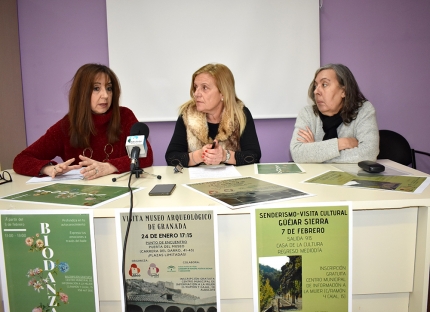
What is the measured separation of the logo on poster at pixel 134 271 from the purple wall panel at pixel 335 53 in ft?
7.30

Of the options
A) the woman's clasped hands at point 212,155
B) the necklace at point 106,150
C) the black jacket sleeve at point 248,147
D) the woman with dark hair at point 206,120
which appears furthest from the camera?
the woman with dark hair at point 206,120

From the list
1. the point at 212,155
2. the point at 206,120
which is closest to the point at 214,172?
the point at 212,155

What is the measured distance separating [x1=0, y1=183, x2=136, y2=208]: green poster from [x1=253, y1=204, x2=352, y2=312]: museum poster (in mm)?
469

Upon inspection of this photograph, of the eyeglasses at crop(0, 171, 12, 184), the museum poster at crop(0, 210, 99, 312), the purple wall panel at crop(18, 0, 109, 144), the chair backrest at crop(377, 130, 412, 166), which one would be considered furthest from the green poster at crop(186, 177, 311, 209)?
the purple wall panel at crop(18, 0, 109, 144)

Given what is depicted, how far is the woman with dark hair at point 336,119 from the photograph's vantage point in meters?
1.66

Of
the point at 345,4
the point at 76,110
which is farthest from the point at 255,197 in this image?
the point at 345,4

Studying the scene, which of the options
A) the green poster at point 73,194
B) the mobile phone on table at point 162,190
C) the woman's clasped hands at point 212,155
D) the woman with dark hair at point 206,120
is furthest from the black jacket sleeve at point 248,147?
the green poster at point 73,194

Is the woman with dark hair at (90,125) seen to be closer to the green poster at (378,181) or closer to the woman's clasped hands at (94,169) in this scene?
the woman's clasped hands at (94,169)

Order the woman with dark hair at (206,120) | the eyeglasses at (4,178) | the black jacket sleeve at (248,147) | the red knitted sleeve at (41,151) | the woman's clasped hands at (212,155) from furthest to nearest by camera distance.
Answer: the woman with dark hair at (206,120)
the black jacket sleeve at (248,147)
the woman's clasped hands at (212,155)
the red knitted sleeve at (41,151)
the eyeglasses at (4,178)

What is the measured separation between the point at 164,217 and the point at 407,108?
9.70 ft

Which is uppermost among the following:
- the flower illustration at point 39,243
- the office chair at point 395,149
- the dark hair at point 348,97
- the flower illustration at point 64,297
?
the dark hair at point 348,97

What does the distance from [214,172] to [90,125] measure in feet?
2.54

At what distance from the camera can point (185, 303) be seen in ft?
2.95

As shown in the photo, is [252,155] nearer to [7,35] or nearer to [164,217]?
[164,217]
